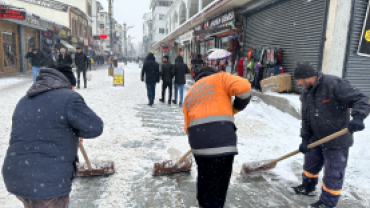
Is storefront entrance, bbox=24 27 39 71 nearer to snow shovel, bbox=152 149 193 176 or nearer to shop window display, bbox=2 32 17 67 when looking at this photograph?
shop window display, bbox=2 32 17 67

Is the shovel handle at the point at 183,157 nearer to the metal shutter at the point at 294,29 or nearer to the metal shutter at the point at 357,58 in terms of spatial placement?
the metal shutter at the point at 294,29

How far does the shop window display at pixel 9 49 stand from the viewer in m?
16.7

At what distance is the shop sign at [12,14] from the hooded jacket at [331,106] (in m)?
16.0

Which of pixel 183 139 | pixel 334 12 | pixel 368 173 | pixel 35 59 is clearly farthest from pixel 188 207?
pixel 35 59

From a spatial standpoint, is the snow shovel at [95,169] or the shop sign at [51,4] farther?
the shop sign at [51,4]

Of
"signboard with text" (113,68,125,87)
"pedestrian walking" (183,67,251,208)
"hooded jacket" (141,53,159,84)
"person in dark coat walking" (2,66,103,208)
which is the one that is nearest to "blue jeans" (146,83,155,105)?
"hooded jacket" (141,53,159,84)

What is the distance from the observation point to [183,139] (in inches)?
214

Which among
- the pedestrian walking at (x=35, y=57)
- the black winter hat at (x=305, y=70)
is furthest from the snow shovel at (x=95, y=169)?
the pedestrian walking at (x=35, y=57)

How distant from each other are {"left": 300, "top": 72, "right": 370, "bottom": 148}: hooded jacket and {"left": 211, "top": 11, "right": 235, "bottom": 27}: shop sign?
9.31 metres

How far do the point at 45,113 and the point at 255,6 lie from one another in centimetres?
985

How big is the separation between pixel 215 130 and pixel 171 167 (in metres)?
1.88

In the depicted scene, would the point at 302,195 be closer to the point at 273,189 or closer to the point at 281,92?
the point at 273,189

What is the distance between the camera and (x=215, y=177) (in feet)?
7.30

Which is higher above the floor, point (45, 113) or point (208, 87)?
point (208, 87)
